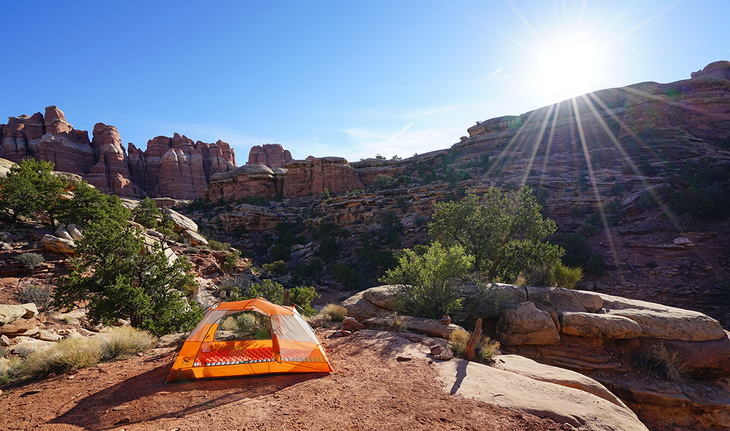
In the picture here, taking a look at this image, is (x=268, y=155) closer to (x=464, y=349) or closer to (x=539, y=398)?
(x=464, y=349)

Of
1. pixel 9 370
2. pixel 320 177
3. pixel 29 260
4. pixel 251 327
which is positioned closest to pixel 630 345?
pixel 251 327

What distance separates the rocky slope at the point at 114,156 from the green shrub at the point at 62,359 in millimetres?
63735

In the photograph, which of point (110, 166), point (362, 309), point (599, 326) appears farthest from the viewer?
point (110, 166)

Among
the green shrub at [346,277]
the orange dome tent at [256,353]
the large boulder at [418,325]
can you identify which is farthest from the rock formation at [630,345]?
the green shrub at [346,277]

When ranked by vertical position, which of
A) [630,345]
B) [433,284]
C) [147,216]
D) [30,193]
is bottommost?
[630,345]

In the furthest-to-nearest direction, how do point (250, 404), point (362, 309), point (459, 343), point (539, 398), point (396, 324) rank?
point (362, 309) < point (396, 324) < point (459, 343) < point (539, 398) < point (250, 404)

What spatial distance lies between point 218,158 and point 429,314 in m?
72.7

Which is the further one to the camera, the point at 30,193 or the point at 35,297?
the point at 30,193

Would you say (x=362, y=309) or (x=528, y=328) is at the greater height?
(x=362, y=309)

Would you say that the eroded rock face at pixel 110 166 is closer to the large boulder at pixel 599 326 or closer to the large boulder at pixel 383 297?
the large boulder at pixel 383 297

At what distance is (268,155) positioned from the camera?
7719cm

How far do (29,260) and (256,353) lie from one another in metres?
11.1

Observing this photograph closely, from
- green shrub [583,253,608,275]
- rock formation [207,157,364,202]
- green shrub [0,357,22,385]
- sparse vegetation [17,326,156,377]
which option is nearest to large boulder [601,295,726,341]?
green shrub [583,253,608,275]

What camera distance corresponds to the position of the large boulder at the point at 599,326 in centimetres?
957
